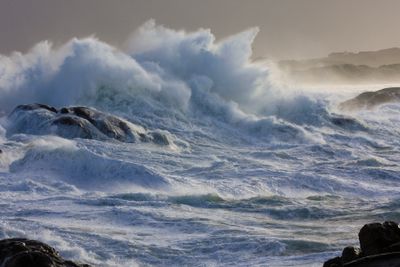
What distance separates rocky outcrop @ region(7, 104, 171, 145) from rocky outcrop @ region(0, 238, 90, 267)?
54.7 feet

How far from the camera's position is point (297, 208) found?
14828 millimetres

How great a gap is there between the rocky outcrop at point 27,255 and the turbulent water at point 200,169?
3.47 metres

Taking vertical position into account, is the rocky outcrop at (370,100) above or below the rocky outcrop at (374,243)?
above

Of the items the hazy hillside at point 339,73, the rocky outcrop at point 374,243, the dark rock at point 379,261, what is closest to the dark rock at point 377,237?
the rocky outcrop at point 374,243

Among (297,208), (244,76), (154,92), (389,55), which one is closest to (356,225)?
(297,208)

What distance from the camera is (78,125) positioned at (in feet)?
78.5

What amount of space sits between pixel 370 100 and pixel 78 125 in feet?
73.4

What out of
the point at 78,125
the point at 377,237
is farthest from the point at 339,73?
the point at 377,237

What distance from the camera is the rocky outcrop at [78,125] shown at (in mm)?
23750

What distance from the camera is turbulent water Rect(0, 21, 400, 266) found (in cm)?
1148

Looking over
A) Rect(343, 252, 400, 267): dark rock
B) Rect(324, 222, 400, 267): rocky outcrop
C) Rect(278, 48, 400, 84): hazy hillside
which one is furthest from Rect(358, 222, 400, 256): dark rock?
Rect(278, 48, 400, 84): hazy hillside

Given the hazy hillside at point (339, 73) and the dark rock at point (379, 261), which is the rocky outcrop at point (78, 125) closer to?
the dark rock at point (379, 261)

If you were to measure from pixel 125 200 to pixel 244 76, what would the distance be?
21.3m

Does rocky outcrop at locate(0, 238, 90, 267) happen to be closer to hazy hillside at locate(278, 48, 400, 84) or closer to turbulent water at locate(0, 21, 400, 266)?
turbulent water at locate(0, 21, 400, 266)
